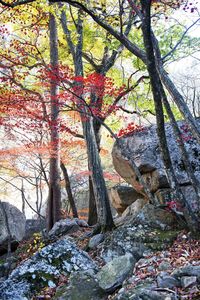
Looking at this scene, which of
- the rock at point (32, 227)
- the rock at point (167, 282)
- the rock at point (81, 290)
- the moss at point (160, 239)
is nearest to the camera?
the rock at point (167, 282)

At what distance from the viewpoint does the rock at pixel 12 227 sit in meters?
9.59

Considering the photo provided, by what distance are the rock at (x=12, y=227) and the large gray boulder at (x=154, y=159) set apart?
426 cm

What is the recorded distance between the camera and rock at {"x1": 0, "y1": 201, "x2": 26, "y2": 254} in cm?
959

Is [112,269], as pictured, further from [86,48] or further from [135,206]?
[86,48]

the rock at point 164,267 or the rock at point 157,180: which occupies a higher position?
the rock at point 157,180

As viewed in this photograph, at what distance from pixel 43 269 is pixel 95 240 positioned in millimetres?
2866

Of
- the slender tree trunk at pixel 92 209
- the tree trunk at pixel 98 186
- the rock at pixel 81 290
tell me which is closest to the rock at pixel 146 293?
the rock at pixel 81 290

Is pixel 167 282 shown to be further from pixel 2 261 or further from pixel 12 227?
pixel 12 227

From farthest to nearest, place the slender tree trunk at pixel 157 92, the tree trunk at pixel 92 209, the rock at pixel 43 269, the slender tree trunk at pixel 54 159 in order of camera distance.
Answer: the tree trunk at pixel 92 209
the slender tree trunk at pixel 54 159
the slender tree trunk at pixel 157 92
the rock at pixel 43 269

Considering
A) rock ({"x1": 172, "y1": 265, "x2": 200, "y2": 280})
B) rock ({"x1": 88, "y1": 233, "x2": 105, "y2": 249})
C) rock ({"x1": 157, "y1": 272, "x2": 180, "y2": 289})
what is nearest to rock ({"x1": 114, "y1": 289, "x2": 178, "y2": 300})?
rock ({"x1": 157, "y1": 272, "x2": 180, "y2": 289})

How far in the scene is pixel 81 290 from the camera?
4012mm

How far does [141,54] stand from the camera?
520cm

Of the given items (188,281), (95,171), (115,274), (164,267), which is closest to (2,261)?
(95,171)

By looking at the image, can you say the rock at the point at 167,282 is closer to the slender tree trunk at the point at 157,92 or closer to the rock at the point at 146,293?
the rock at the point at 146,293
